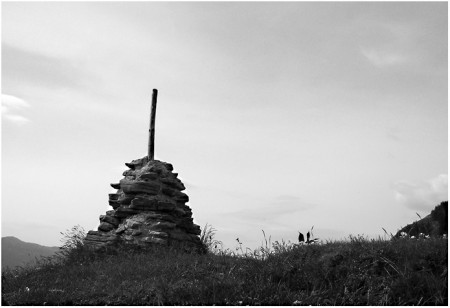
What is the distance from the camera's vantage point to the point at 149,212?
17.8 m

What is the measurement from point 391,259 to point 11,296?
8.33 meters

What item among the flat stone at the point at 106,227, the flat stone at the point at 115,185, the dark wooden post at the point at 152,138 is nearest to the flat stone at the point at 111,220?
the flat stone at the point at 106,227

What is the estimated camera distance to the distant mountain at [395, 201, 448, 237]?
15891 mm

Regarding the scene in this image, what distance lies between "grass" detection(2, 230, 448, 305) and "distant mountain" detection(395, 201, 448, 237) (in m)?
4.99

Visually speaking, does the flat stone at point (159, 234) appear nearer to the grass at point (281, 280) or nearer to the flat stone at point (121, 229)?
A: the flat stone at point (121, 229)

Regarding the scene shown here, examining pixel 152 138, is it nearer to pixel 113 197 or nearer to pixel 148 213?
pixel 113 197

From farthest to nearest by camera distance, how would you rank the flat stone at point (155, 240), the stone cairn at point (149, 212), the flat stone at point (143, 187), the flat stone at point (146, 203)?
1. the flat stone at point (143, 187)
2. the flat stone at point (146, 203)
3. the stone cairn at point (149, 212)
4. the flat stone at point (155, 240)

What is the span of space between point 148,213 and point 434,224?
9766 millimetres

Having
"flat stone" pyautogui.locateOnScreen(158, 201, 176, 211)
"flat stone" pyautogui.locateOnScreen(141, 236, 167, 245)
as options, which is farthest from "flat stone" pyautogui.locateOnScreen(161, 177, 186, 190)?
"flat stone" pyautogui.locateOnScreen(141, 236, 167, 245)

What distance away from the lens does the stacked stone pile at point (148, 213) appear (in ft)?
56.1

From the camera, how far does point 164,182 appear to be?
18625 mm

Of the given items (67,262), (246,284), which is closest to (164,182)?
(67,262)

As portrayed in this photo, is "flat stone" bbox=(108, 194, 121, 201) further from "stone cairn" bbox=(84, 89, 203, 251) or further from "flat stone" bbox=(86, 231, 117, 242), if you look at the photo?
"flat stone" bbox=(86, 231, 117, 242)

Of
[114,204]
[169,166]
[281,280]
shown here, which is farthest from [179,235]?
[281,280]
